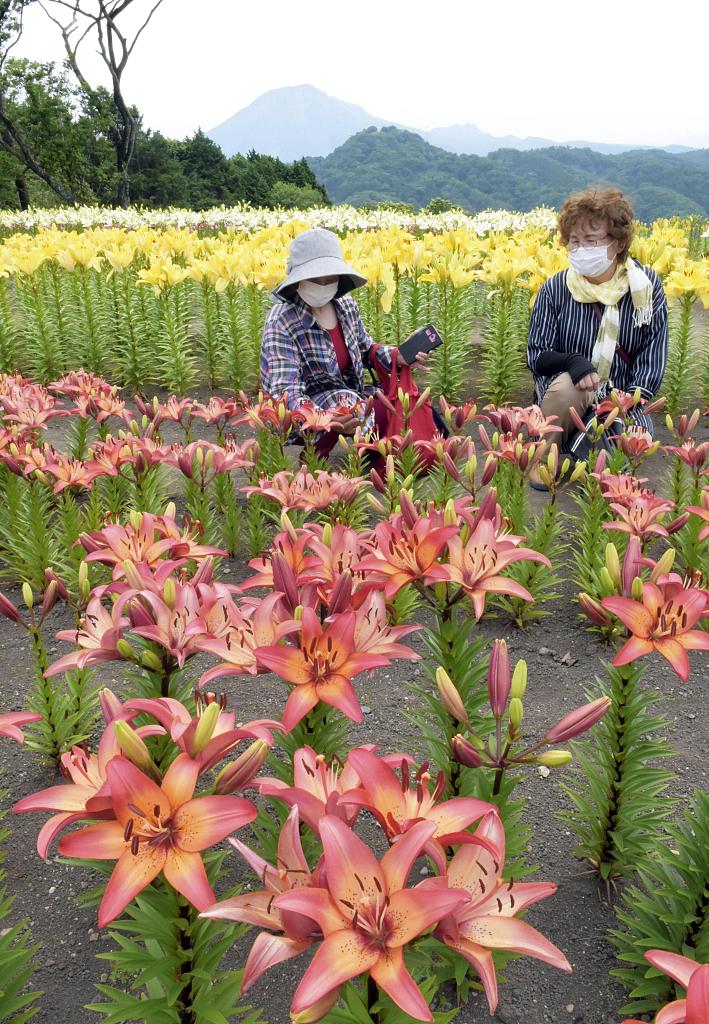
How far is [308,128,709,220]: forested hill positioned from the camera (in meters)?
85.1

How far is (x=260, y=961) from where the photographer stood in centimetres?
89

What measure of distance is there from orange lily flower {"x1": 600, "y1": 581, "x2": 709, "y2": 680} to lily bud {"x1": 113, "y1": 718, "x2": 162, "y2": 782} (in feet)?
2.87

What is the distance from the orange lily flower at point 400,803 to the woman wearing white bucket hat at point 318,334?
3.61 m

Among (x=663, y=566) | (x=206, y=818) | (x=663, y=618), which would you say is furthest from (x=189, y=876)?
(x=663, y=566)

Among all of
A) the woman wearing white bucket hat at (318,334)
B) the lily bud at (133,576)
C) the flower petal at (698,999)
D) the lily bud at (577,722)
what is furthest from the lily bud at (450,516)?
the woman wearing white bucket hat at (318,334)

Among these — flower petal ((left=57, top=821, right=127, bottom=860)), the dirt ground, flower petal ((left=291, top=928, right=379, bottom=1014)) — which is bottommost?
the dirt ground

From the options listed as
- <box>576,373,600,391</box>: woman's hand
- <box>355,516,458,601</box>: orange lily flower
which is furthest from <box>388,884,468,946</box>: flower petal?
<box>576,373,600,391</box>: woman's hand

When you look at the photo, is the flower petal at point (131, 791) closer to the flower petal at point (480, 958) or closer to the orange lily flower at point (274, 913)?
the orange lily flower at point (274, 913)

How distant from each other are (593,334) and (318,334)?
189 cm

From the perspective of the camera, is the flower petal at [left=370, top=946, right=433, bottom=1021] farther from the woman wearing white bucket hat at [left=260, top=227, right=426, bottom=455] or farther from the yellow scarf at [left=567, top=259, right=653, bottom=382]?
the yellow scarf at [left=567, top=259, right=653, bottom=382]

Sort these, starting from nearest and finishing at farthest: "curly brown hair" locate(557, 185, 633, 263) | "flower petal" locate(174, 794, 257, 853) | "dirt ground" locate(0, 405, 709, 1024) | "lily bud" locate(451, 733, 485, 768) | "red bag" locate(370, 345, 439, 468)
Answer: "flower petal" locate(174, 794, 257, 853)
"lily bud" locate(451, 733, 485, 768)
"dirt ground" locate(0, 405, 709, 1024)
"red bag" locate(370, 345, 439, 468)
"curly brown hair" locate(557, 185, 633, 263)

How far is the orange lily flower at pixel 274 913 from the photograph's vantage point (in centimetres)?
89

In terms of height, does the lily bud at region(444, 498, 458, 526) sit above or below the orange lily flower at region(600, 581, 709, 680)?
above

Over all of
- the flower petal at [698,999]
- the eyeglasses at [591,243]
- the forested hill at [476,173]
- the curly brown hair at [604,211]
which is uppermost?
the forested hill at [476,173]
